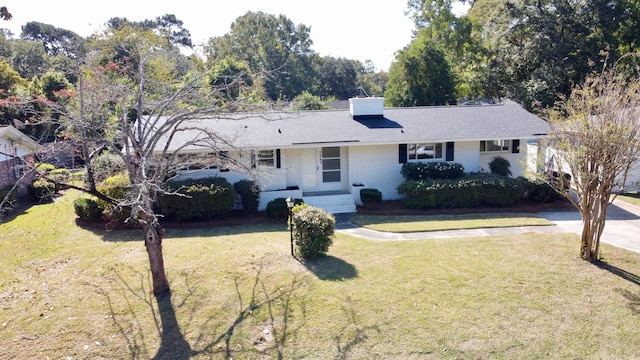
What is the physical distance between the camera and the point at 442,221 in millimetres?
13773

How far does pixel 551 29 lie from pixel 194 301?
27.4 metres

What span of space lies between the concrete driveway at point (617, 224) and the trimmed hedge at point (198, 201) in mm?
10829

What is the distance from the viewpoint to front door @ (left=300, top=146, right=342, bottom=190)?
17.0 m

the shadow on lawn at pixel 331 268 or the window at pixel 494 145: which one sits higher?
the window at pixel 494 145

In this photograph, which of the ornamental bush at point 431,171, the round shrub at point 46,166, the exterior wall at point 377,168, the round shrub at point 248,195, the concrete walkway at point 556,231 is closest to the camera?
the round shrub at point 46,166

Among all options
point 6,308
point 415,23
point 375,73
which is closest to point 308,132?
point 6,308

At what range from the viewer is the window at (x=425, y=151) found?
17.2 meters

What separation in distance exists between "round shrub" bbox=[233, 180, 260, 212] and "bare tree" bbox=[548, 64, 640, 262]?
9430 millimetres

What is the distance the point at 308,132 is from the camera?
16.8 m

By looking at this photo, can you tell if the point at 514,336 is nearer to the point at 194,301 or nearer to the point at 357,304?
the point at 357,304

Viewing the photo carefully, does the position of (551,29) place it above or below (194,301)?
above

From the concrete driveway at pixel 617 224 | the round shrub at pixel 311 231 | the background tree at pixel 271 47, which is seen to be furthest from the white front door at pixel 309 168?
the background tree at pixel 271 47

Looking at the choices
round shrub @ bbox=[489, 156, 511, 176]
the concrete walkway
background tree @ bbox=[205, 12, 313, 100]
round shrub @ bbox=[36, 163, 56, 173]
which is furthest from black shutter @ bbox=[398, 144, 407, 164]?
background tree @ bbox=[205, 12, 313, 100]

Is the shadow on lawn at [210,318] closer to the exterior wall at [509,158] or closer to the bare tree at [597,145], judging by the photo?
the bare tree at [597,145]
